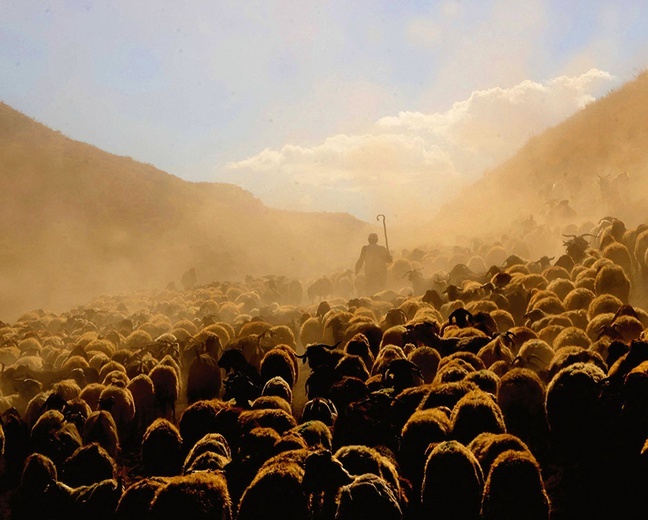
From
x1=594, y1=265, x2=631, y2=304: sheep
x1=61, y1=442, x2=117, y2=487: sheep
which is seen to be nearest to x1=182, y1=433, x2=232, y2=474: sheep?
x1=61, y1=442, x2=117, y2=487: sheep

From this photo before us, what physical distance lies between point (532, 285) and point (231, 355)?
8914 millimetres

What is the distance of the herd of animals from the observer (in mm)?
7203

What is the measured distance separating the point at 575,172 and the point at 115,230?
2307 inches

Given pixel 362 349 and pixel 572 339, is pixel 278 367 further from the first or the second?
pixel 572 339

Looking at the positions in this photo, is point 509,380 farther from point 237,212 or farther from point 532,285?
point 237,212

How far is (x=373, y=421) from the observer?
30.6 feet

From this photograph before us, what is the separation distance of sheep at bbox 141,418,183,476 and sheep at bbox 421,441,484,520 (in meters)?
4.42

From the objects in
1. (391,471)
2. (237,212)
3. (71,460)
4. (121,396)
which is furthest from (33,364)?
(237,212)

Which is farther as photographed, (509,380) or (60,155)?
→ (60,155)

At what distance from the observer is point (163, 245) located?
82.8 metres


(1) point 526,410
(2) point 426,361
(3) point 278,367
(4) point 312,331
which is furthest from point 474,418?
(4) point 312,331

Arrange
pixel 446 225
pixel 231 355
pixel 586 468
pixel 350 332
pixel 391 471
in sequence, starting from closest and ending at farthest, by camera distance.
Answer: pixel 391 471
pixel 586 468
pixel 231 355
pixel 350 332
pixel 446 225

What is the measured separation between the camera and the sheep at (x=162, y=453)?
390 inches

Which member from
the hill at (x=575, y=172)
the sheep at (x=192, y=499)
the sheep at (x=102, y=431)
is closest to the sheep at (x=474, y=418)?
the sheep at (x=192, y=499)
